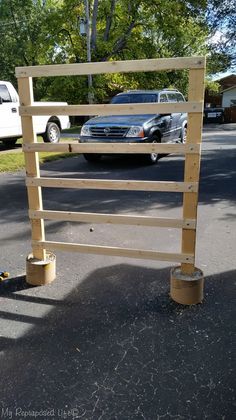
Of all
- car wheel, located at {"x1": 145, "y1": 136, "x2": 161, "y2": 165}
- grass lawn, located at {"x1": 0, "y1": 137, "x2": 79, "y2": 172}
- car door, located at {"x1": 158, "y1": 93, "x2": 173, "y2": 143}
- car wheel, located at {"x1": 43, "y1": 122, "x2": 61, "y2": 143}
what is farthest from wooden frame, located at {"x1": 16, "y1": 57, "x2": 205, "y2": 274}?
car wheel, located at {"x1": 43, "y1": 122, "x2": 61, "y2": 143}

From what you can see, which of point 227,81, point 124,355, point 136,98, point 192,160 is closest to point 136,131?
point 136,98

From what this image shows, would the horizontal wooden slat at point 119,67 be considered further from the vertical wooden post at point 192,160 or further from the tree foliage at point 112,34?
the tree foliage at point 112,34

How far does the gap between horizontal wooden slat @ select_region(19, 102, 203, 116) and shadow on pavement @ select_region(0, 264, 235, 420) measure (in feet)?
4.98

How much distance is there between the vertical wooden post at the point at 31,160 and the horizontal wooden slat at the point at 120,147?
0.08 m

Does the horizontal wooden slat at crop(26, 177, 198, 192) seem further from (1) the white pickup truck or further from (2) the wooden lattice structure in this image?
(1) the white pickup truck

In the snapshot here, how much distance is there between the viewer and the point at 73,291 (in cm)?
317

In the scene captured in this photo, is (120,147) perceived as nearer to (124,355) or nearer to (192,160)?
(192,160)

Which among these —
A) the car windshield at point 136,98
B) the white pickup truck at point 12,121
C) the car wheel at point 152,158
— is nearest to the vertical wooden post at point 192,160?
the car wheel at point 152,158

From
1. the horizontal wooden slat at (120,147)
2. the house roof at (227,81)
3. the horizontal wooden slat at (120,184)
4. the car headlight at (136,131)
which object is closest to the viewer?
the horizontal wooden slat at (120,147)

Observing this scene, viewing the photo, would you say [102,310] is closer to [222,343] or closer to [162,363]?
[162,363]

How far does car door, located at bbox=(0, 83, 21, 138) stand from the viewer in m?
11.0

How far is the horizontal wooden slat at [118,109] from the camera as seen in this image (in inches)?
101

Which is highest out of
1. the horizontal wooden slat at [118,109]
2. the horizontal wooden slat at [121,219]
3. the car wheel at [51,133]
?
the horizontal wooden slat at [118,109]

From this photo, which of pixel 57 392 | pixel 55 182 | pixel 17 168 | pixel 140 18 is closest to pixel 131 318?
pixel 57 392
